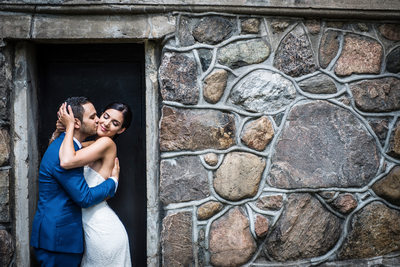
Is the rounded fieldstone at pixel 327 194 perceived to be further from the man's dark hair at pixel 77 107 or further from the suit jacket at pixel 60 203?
the man's dark hair at pixel 77 107

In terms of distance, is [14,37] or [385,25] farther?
[385,25]

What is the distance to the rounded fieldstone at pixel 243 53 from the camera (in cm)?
269

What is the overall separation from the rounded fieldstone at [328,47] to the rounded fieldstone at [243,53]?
15.1 inches

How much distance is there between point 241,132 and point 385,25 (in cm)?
128

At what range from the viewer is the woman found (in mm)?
2521

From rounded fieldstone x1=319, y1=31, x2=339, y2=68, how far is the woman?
4.56ft

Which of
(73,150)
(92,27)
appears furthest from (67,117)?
(92,27)

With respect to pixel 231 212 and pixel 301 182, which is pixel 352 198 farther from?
pixel 231 212

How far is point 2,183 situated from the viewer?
8.66 feet

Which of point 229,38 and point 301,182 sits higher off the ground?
point 229,38

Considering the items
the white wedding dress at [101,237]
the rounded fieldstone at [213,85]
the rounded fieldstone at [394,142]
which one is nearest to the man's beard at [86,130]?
the white wedding dress at [101,237]

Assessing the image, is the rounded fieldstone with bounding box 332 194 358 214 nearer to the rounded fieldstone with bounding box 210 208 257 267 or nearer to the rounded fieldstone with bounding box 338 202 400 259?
the rounded fieldstone with bounding box 338 202 400 259

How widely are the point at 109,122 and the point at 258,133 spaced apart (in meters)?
1.01

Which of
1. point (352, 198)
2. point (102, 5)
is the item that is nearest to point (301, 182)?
point (352, 198)
